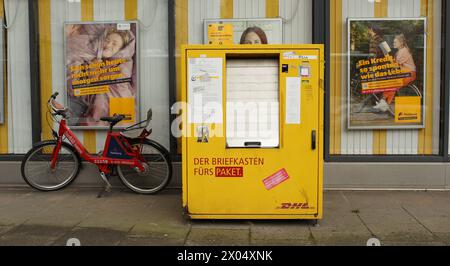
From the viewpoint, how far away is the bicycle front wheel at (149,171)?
6.89 meters

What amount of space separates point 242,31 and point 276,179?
2.72 meters

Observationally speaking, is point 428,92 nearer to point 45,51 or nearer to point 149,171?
point 149,171

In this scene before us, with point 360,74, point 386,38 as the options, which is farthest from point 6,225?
point 386,38

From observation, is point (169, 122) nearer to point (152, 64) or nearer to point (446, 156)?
point (152, 64)

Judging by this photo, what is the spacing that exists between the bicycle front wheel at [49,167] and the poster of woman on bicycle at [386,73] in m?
4.02

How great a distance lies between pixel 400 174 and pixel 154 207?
3.47 metres

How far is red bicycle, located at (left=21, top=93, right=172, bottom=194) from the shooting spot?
269 inches

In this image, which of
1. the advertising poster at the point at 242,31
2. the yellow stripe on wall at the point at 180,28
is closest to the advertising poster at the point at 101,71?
the yellow stripe on wall at the point at 180,28

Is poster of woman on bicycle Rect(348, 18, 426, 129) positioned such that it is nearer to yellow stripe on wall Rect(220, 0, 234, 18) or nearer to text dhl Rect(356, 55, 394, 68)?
text dhl Rect(356, 55, 394, 68)

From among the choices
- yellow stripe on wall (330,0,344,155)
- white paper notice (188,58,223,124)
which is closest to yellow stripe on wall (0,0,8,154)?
white paper notice (188,58,223,124)

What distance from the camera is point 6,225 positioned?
550 centimetres

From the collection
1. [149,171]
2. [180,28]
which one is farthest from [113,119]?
[180,28]

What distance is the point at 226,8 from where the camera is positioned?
7258 mm

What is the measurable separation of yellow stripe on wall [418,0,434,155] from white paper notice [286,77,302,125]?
280 cm
